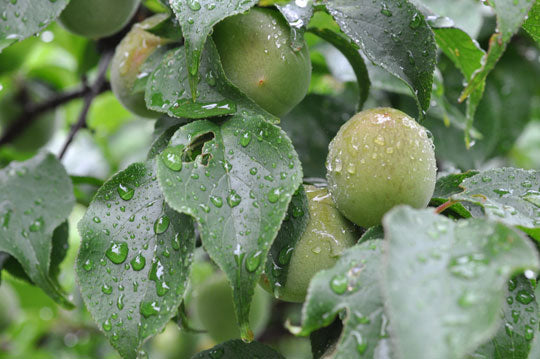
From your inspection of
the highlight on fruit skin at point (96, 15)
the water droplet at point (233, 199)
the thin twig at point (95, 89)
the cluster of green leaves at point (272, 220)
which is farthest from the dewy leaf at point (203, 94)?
the thin twig at point (95, 89)

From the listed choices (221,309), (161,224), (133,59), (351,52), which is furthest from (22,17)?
(221,309)

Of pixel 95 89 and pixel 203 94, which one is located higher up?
pixel 203 94

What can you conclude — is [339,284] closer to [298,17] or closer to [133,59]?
[298,17]

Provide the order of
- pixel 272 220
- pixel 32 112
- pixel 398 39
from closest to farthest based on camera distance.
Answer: pixel 272 220
pixel 398 39
pixel 32 112

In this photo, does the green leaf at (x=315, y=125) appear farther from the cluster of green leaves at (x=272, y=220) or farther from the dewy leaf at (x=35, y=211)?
the dewy leaf at (x=35, y=211)

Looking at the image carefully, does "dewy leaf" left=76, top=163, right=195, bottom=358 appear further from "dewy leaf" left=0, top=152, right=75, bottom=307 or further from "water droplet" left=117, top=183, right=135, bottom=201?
"dewy leaf" left=0, top=152, right=75, bottom=307

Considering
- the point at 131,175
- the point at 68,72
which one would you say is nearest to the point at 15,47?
the point at 68,72

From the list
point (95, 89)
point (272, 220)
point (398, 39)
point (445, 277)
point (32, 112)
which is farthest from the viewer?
point (32, 112)

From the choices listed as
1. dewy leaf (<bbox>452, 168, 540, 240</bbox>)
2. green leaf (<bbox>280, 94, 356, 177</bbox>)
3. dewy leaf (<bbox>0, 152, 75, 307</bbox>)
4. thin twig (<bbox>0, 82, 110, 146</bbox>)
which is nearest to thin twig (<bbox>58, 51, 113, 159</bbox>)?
thin twig (<bbox>0, 82, 110, 146</bbox>)
